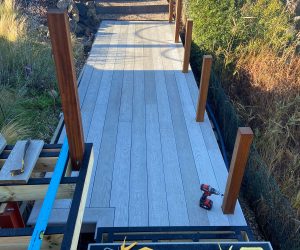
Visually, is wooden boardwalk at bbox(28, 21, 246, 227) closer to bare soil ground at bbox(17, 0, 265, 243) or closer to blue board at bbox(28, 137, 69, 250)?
blue board at bbox(28, 137, 69, 250)

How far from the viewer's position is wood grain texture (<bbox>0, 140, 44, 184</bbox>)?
1852 mm

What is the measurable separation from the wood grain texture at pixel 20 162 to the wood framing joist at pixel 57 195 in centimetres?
5

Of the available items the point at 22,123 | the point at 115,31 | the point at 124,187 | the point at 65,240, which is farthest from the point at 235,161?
the point at 115,31

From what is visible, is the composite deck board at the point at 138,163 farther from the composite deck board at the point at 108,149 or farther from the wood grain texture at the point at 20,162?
the wood grain texture at the point at 20,162

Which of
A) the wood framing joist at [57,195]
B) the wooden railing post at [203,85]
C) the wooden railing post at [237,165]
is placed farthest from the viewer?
the wooden railing post at [203,85]

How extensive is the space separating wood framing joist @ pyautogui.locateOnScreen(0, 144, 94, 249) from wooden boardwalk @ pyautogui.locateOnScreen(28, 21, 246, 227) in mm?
692

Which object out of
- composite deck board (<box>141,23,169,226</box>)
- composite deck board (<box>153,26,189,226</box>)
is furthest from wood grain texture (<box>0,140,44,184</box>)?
composite deck board (<box>153,26,189,226</box>)

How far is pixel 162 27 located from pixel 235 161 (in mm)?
5634

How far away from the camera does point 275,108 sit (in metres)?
4.22

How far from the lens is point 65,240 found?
1.42 m

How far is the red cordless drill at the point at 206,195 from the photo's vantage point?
104 inches

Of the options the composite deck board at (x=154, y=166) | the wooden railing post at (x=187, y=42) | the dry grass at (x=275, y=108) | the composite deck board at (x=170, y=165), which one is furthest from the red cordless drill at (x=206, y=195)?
the wooden railing post at (x=187, y=42)

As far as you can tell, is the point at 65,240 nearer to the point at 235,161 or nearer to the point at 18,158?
the point at 18,158

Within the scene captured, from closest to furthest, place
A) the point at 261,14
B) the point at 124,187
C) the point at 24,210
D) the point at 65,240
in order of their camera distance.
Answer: the point at 65,240 → the point at 24,210 → the point at 124,187 → the point at 261,14
